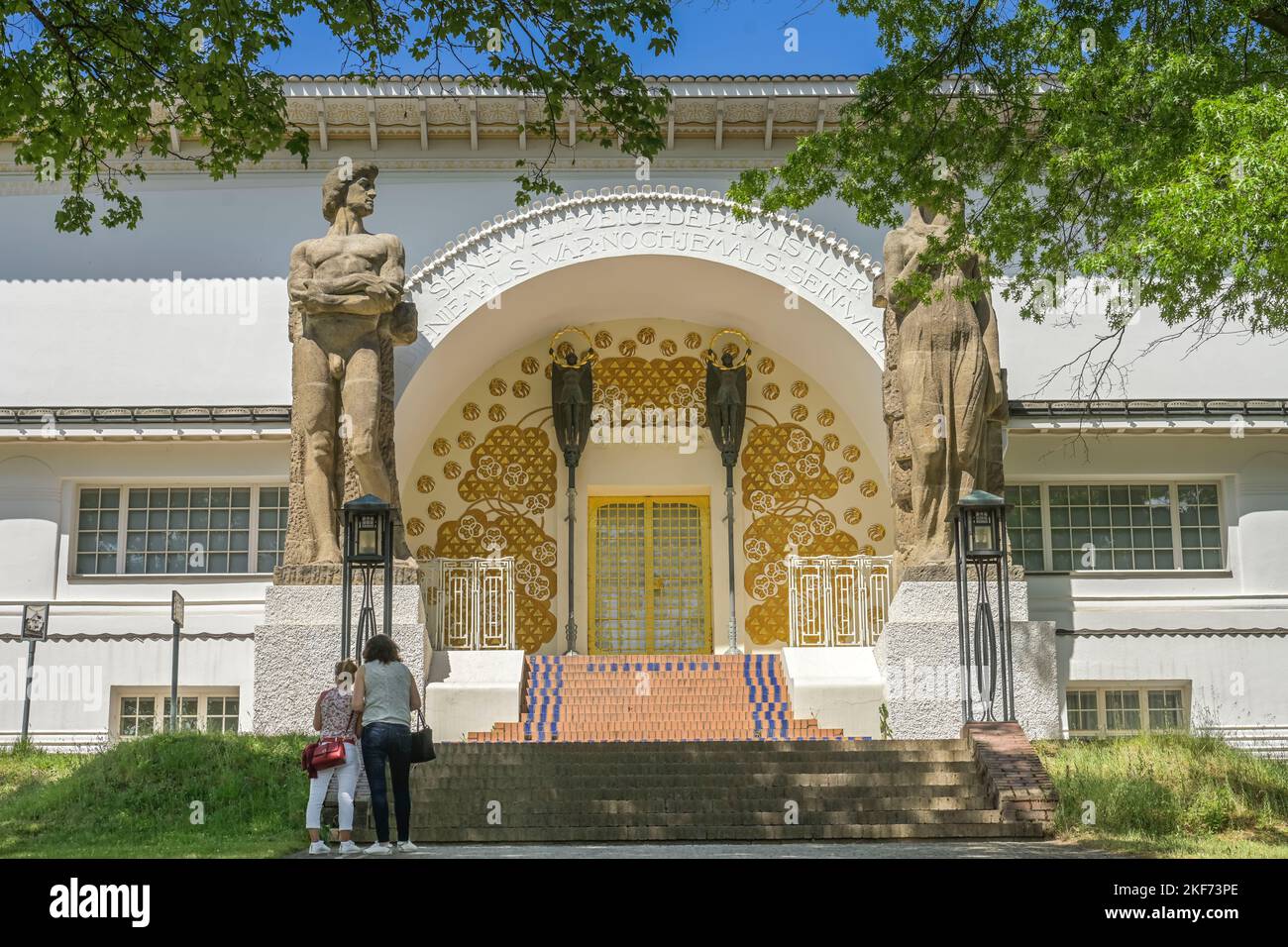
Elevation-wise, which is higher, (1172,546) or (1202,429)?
(1202,429)

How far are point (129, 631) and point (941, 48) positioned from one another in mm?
11833

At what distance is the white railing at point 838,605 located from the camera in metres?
17.6

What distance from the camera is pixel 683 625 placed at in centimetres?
2011

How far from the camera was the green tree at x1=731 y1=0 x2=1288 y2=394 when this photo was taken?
34.3ft

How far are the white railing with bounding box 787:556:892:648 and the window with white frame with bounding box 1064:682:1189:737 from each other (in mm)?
2500

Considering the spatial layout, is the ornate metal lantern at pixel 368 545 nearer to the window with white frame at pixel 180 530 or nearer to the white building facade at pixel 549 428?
the white building facade at pixel 549 428

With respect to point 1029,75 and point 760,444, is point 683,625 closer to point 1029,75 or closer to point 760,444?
point 760,444

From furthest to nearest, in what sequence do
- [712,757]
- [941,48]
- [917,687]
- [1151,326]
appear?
[1151,326] → [917,687] → [712,757] → [941,48]

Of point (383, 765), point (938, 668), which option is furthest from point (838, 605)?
point (383, 765)

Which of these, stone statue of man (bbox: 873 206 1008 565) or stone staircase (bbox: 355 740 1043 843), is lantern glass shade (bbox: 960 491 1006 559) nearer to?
stone statue of man (bbox: 873 206 1008 565)

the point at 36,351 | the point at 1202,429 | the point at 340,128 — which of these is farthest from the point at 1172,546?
the point at 36,351

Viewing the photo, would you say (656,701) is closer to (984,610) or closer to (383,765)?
(984,610)

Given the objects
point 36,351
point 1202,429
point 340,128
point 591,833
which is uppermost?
point 340,128

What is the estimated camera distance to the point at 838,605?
18.3 meters
